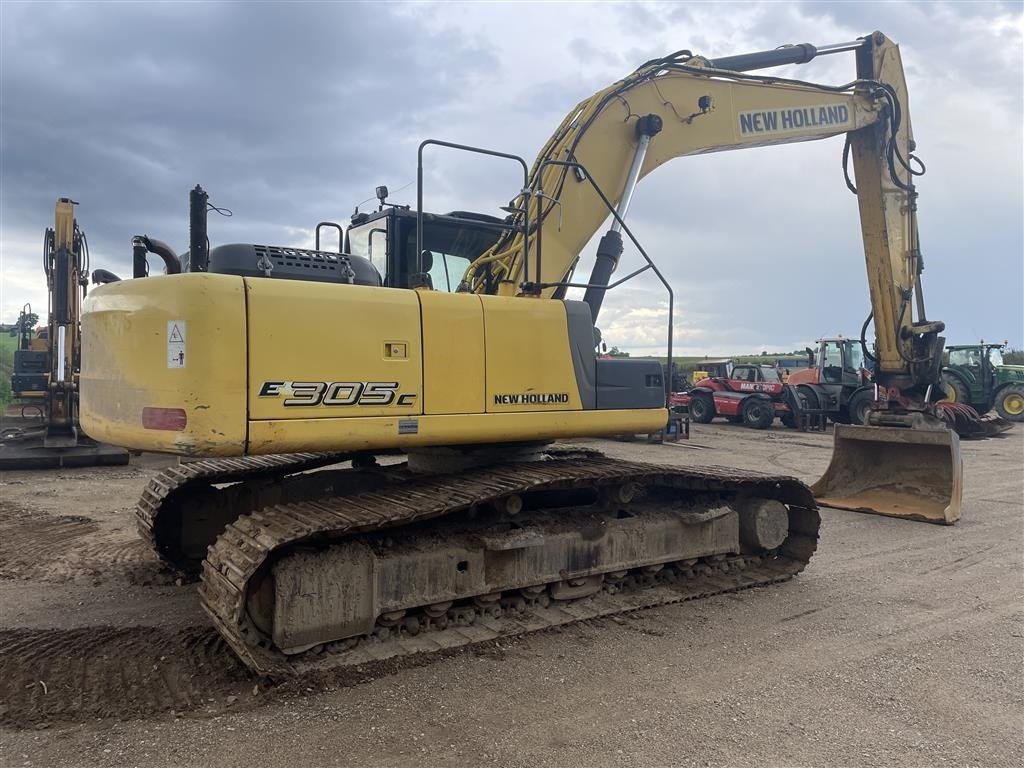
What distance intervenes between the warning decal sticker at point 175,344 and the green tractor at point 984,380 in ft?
72.1

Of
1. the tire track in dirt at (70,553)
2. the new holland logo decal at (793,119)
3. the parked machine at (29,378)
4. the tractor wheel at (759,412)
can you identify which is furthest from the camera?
the tractor wheel at (759,412)

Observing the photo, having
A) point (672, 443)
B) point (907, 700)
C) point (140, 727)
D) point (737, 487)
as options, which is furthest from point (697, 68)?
point (672, 443)

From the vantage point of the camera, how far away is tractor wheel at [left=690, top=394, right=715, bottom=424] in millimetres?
23266

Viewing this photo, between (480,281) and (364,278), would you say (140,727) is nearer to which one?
(364,278)

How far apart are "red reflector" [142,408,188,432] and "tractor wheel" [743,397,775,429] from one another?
19.6 m

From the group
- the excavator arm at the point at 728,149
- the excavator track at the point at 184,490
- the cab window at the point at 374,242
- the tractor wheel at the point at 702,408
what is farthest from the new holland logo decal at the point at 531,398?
the tractor wheel at the point at 702,408

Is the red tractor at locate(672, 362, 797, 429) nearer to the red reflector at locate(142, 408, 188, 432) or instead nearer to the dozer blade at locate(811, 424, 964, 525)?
the dozer blade at locate(811, 424, 964, 525)

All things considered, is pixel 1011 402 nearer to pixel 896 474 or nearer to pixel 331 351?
pixel 896 474

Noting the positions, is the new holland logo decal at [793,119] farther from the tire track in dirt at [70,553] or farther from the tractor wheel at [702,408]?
the tractor wheel at [702,408]

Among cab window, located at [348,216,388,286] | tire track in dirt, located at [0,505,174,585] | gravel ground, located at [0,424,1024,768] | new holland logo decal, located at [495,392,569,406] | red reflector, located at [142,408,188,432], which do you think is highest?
cab window, located at [348,216,388,286]

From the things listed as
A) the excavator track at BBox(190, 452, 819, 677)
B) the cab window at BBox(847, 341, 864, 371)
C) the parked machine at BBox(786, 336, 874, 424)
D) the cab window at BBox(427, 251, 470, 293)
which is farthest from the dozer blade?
the cab window at BBox(847, 341, 864, 371)

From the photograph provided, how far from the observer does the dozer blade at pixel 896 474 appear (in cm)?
810

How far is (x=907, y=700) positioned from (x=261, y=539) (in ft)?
11.0

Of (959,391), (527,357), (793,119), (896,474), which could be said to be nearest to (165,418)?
(527,357)
